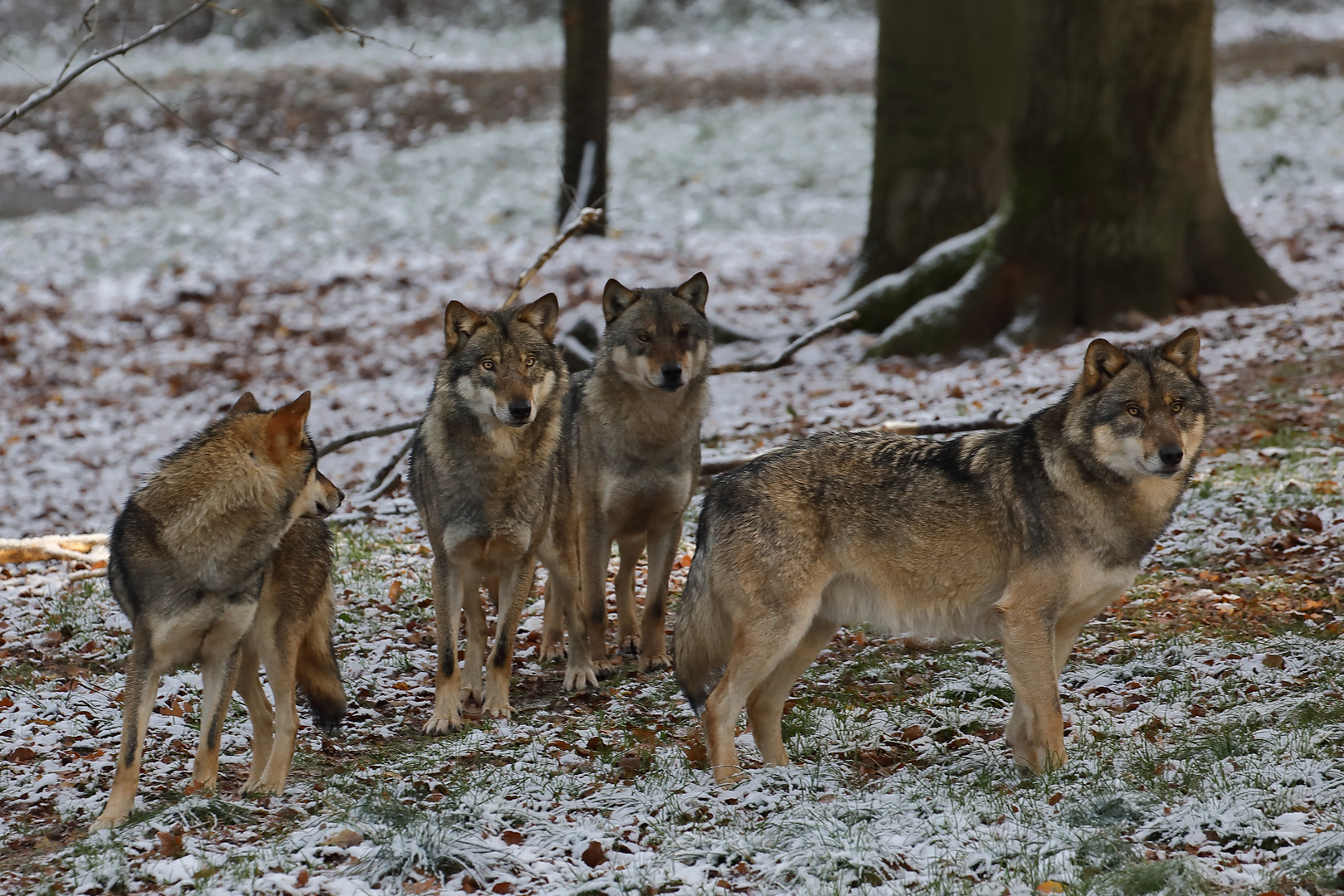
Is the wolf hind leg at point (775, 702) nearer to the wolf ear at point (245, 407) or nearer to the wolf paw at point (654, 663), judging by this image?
the wolf paw at point (654, 663)

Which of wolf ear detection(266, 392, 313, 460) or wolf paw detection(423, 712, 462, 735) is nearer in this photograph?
wolf ear detection(266, 392, 313, 460)

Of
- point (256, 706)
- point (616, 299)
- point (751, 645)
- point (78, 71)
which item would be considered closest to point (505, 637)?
point (256, 706)

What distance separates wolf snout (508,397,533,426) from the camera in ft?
21.9

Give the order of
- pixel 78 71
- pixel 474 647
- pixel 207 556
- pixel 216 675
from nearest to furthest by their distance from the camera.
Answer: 1. pixel 207 556
2. pixel 216 675
3. pixel 78 71
4. pixel 474 647

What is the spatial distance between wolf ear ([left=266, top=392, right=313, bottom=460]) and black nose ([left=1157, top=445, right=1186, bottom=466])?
153 inches

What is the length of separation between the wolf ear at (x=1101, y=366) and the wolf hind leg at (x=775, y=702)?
1755mm

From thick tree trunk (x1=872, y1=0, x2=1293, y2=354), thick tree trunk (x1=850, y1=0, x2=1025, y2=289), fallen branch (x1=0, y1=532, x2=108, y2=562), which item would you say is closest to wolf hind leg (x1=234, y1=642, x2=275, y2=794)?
fallen branch (x1=0, y1=532, x2=108, y2=562)

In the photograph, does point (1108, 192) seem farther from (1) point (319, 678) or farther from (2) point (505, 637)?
(1) point (319, 678)

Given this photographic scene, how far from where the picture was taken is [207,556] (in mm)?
5453

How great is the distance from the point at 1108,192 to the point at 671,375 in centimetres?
688

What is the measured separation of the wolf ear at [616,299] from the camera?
792 centimetres

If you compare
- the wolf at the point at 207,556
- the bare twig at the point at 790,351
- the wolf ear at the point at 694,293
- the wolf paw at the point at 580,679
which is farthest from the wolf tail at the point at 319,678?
the bare twig at the point at 790,351

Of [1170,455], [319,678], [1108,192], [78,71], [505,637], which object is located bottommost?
[505,637]

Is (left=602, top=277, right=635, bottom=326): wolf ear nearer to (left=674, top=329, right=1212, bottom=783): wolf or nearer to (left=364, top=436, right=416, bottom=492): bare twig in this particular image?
(left=674, top=329, right=1212, bottom=783): wolf
